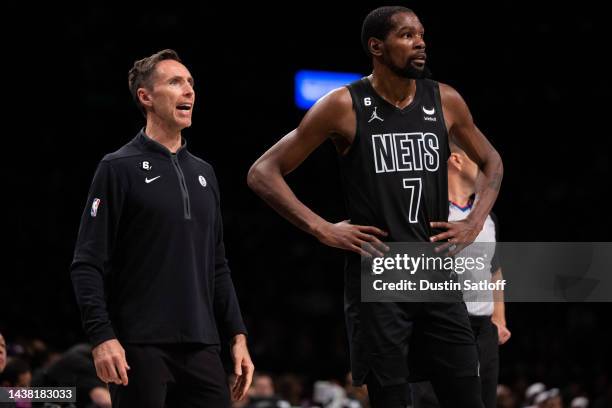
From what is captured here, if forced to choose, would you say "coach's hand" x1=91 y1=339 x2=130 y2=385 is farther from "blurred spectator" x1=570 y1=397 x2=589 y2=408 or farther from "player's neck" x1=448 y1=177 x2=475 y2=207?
"blurred spectator" x1=570 y1=397 x2=589 y2=408

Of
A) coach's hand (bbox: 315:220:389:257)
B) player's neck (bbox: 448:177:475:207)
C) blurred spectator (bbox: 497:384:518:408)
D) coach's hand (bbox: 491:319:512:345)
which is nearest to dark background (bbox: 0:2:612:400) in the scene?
blurred spectator (bbox: 497:384:518:408)

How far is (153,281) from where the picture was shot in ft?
11.4

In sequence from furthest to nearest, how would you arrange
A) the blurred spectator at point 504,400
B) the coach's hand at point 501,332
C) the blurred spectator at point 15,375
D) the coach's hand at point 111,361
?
1. the blurred spectator at point 504,400
2. the blurred spectator at point 15,375
3. the coach's hand at point 501,332
4. the coach's hand at point 111,361

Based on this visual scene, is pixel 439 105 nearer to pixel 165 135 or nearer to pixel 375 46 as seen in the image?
pixel 375 46

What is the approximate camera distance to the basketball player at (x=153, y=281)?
11.1 feet

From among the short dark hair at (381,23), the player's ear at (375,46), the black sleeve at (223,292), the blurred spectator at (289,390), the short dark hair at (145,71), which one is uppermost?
the short dark hair at (381,23)

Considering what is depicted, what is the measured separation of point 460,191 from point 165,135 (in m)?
1.80

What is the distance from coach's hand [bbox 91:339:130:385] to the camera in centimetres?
328

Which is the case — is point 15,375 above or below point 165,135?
below

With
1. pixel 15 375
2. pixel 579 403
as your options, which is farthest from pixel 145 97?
pixel 579 403

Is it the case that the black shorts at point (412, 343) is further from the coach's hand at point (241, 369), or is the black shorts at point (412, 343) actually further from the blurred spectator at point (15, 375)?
the blurred spectator at point (15, 375)

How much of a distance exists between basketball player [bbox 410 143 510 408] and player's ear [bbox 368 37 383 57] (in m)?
1.01

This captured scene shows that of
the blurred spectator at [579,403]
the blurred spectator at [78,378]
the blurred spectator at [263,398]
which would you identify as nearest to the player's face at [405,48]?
the blurred spectator at [78,378]

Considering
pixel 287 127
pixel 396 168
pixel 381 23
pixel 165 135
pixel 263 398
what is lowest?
pixel 263 398
